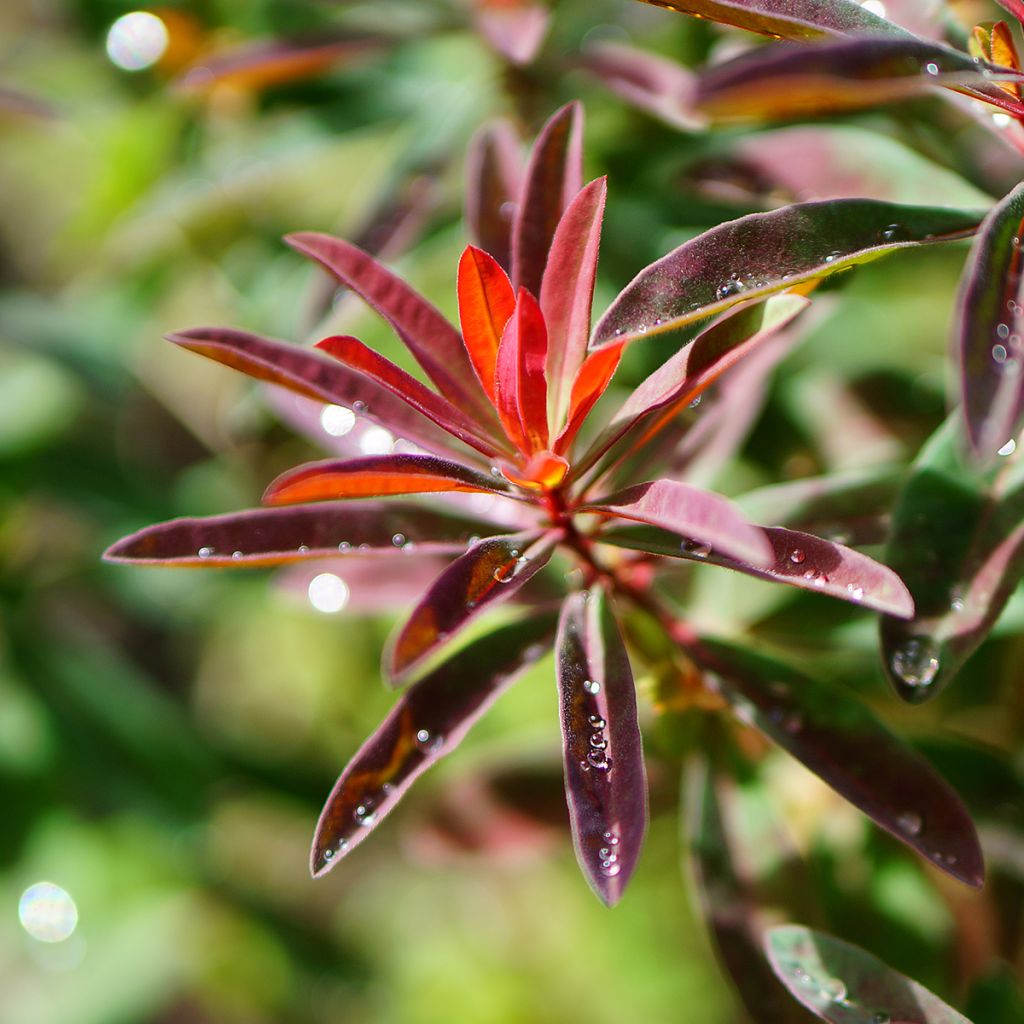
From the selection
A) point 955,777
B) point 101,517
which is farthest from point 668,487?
point 101,517

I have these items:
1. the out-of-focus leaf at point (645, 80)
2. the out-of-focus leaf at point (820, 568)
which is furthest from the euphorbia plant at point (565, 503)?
the out-of-focus leaf at point (645, 80)

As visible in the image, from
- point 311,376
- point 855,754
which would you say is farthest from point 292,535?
point 855,754

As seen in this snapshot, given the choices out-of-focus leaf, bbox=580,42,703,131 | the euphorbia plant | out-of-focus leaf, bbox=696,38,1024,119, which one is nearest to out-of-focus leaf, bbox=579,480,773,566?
the euphorbia plant

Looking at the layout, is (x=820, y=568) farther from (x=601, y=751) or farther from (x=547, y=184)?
(x=547, y=184)

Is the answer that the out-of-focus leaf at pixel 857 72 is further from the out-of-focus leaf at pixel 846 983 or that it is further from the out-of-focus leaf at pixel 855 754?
the out-of-focus leaf at pixel 846 983

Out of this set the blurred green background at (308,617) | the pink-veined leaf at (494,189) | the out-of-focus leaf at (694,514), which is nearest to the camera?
the out-of-focus leaf at (694,514)

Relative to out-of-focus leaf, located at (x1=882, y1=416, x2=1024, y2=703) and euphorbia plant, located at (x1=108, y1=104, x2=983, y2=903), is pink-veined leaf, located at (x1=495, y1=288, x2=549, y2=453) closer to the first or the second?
euphorbia plant, located at (x1=108, y1=104, x2=983, y2=903)
